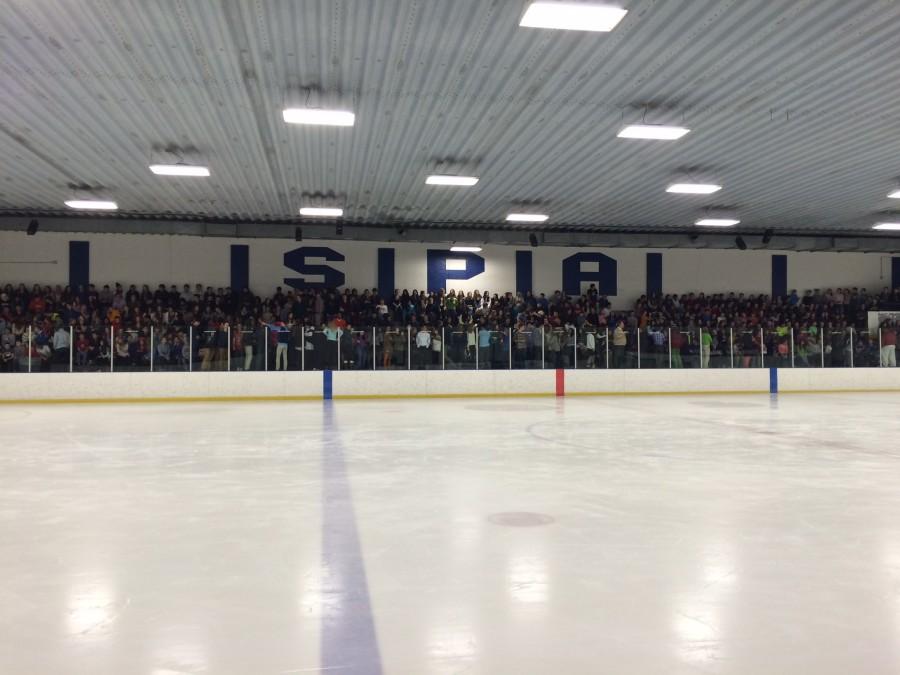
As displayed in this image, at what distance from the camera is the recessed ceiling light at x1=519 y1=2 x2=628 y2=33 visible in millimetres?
7402

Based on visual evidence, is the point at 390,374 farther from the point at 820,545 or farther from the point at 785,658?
the point at 785,658

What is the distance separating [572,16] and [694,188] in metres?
9.69

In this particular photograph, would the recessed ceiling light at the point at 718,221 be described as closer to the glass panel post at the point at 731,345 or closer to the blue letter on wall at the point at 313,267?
the glass panel post at the point at 731,345

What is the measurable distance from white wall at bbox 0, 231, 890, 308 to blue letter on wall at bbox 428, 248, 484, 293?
0.69ft

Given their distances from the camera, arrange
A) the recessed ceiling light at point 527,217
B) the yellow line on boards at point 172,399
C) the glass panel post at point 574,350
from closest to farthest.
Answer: the yellow line on boards at point 172,399
the glass panel post at point 574,350
the recessed ceiling light at point 527,217

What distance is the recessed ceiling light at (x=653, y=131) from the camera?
11.7 metres

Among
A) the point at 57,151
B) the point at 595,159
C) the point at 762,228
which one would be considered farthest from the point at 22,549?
the point at 762,228

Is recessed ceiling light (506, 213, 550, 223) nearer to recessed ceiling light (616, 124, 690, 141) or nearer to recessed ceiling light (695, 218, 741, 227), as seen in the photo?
recessed ceiling light (695, 218, 741, 227)

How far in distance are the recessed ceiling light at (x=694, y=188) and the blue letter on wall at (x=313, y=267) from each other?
1153 centimetres

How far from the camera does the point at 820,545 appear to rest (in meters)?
4.76

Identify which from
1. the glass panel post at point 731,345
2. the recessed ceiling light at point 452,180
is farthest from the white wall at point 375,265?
the recessed ceiling light at point 452,180

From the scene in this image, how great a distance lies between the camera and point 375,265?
24547 mm

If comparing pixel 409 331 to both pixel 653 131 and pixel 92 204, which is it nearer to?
pixel 653 131

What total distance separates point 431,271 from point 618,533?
20273 millimetres
